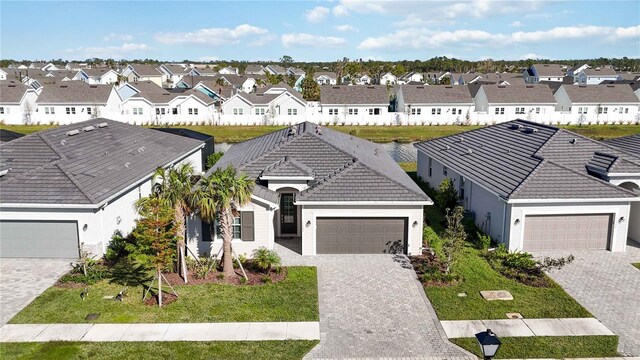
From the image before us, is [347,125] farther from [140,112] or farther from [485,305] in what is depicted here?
[485,305]

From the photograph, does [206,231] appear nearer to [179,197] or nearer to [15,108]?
[179,197]

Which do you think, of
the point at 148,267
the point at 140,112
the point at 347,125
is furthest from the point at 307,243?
the point at 140,112

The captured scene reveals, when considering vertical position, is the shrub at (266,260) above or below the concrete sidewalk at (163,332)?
above

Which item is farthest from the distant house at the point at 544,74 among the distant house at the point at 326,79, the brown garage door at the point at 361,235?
the brown garage door at the point at 361,235

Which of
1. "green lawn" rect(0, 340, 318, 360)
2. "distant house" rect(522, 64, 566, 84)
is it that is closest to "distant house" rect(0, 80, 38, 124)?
"green lawn" rect(0, 340, 318, 360)

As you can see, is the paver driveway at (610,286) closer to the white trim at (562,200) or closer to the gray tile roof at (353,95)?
the white trim at (562,200)

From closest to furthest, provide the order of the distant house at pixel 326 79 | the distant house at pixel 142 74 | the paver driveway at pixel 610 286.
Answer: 1. the paver driveway at pixel 610 286
2. the distant house at pixel 142 74
3. the distant house at pixel 326 79
